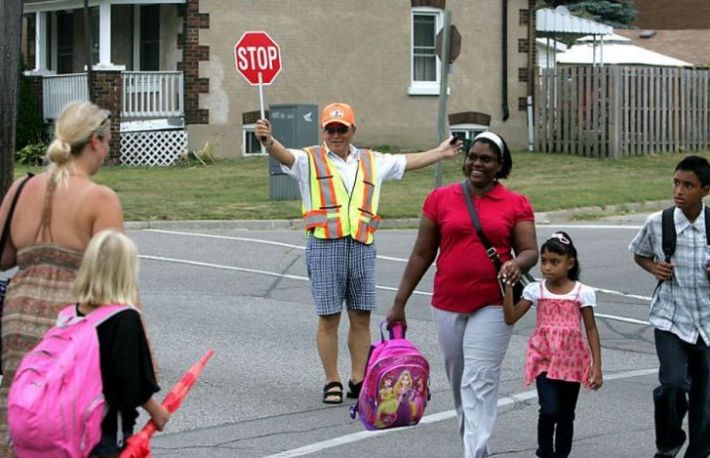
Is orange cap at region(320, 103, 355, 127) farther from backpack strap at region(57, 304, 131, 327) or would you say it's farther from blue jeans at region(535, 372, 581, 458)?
backpack strap at region(57, 304, 131, 327)

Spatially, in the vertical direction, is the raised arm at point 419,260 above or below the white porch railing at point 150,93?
below

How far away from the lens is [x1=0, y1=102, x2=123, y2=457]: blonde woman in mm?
5781

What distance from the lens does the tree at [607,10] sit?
52.7 meters

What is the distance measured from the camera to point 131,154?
30547 millimetres

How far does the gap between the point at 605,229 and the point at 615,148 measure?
1063cm

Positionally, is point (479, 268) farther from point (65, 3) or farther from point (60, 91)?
point (65, 3)

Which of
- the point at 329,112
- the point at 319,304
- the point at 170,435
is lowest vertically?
the point at 170,435

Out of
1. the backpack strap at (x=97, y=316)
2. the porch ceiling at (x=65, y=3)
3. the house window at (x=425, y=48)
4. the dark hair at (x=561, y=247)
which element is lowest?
the backpack strap at (x=97, y=316)

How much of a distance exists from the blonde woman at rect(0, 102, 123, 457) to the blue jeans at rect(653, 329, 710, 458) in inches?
132

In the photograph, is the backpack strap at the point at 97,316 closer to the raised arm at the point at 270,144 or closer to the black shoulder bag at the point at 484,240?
the black shoulder bag at the point at 484,240

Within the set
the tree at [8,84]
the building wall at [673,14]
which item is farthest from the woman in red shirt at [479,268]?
the building wall at [673,14]

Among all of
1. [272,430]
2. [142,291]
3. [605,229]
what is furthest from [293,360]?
[605,229]

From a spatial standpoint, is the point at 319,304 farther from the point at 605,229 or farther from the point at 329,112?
the point at 605,229

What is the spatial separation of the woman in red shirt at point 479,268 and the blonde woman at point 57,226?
2.31 metres
